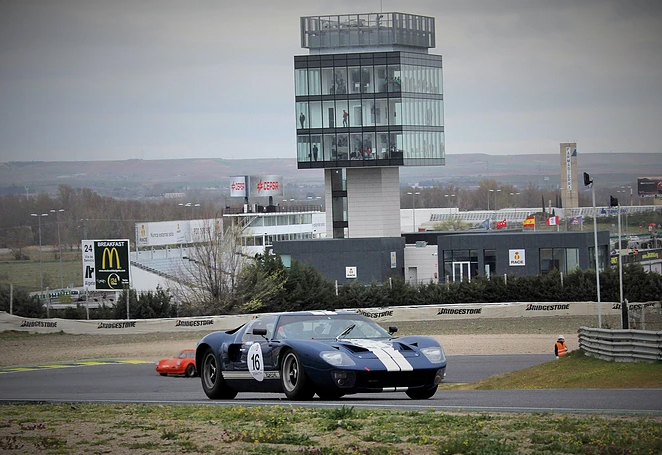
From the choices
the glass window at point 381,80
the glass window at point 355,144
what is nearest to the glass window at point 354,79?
the glass window at point 381,80

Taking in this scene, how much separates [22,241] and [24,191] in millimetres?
16073

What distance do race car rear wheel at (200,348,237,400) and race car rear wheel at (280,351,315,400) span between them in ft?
5.87

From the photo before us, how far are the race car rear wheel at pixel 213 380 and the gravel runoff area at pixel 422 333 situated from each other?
79.2 ft

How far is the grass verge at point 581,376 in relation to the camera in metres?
19.8

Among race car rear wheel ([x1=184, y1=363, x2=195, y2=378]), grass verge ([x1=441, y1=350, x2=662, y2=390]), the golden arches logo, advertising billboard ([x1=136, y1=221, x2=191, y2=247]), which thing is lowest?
race car rear wheel ([x1=184, y1=363, x2=195, y2=378])

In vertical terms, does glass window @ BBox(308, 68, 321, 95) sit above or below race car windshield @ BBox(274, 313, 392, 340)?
above

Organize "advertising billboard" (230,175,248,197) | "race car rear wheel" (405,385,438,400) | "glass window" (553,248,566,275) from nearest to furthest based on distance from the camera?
"race car rear wheel" (405,385,438,400) → "glass window" (553,248,566,275) → "advertising billboard" (230,175,248,197)

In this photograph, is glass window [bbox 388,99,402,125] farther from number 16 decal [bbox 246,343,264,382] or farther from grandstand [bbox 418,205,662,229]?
grandstand [bbox 418,205,662,229]

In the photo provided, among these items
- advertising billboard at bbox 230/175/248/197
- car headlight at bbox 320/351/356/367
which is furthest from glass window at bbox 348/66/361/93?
car headlight at bbox 320/351/356/367

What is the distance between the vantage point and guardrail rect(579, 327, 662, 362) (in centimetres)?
2142

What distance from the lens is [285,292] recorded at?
63969mm

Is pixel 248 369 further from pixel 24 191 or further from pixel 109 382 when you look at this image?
pixel 24 191

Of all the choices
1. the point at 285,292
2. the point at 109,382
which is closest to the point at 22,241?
the point at 285,292

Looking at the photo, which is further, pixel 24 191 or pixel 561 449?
pixel 24 191
